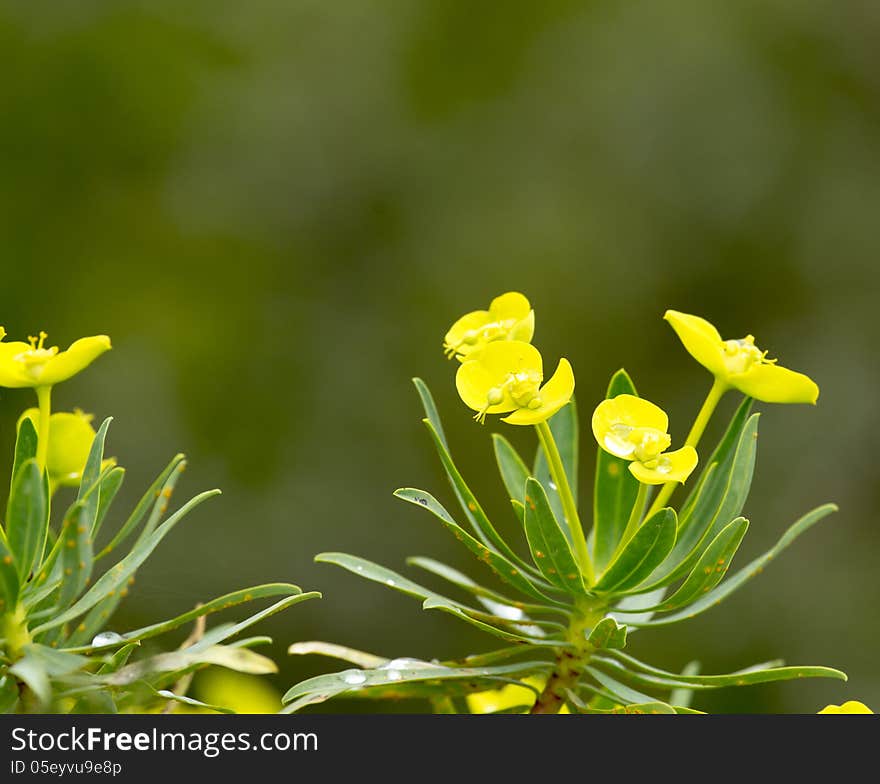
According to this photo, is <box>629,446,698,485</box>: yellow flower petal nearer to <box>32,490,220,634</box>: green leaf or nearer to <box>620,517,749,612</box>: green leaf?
<box>620,517,749,612</box>: green leaf

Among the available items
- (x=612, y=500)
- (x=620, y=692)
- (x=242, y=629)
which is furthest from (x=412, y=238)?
(x=242, y=629)

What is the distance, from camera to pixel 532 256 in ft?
15.5

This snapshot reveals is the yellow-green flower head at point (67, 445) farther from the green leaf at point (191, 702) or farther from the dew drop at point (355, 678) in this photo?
the dew drop at point (355, 678)

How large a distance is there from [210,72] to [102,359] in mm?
1451

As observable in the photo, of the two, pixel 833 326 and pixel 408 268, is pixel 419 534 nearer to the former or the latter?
pixel 408 268

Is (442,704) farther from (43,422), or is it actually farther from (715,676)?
(43,422)

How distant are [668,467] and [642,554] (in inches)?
3.8

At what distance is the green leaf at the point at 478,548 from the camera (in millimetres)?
1099

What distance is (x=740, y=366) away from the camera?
3.95ft

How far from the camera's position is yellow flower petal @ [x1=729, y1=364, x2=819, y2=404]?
1.14 m

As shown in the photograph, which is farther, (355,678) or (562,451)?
(562,451)

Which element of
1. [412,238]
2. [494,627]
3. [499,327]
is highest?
[412,238]

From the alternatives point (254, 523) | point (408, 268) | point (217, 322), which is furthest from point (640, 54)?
point (254, 523)

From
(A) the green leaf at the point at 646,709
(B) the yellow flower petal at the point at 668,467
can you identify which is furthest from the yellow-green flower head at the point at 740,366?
(A) the green leaf at the point at 646,709
